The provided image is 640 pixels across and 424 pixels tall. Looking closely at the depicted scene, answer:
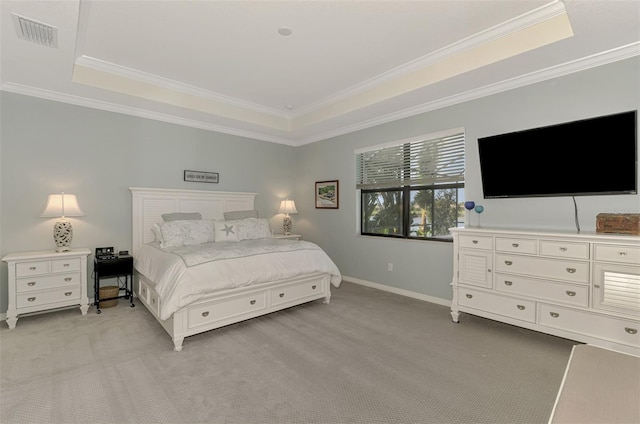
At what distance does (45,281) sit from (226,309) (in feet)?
6.70

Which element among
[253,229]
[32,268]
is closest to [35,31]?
[32,268]

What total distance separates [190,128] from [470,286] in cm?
442

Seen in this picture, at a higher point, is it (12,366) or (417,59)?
(417,59)

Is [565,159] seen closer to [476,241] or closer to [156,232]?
[476,241]

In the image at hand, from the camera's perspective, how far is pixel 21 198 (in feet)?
11.3

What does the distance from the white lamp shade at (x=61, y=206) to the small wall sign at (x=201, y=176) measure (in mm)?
1449

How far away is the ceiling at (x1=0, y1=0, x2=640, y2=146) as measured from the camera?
240 cm

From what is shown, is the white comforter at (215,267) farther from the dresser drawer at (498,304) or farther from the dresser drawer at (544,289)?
the dresser drawer at (544,289)

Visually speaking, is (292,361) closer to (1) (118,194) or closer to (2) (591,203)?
(2) (591,203)

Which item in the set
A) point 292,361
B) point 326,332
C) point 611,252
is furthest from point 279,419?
point 611,252

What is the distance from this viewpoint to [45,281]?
3.25 meters

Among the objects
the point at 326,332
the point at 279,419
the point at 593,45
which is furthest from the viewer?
the point at 326,332

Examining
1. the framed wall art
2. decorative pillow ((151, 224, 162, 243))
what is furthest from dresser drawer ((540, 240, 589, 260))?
decorative pillow ((151, 224, 162, 243))

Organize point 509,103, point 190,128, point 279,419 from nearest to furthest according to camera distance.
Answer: point 279,419 < point 509,103 < point 190,128
